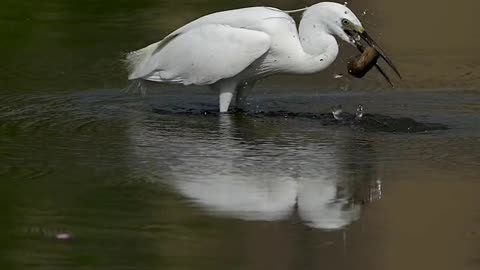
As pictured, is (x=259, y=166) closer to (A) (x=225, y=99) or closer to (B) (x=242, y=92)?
(A) (x=225, y=99)

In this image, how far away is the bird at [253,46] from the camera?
10.0 metres

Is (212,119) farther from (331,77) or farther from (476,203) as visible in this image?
(476,203)

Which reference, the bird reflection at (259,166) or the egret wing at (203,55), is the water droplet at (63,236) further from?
the egret wing at (203,55)

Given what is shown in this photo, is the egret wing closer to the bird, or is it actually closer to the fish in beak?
the bird

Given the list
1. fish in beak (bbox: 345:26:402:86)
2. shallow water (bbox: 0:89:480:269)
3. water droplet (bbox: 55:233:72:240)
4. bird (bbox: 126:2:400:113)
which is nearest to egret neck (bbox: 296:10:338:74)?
bird (bbox: 126:2:400:113)

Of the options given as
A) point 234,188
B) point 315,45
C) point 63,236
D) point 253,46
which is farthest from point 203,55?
point 63,236

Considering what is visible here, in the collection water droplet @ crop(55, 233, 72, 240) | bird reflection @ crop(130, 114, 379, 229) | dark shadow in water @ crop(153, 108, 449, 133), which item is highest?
water droplet @ crop(55, 233, 72, 240)

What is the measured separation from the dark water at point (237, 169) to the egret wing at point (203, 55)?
0.28 metres

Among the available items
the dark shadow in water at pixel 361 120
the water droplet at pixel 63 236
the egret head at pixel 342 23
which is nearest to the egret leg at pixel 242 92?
the dark shadow in water at pixel 361 120

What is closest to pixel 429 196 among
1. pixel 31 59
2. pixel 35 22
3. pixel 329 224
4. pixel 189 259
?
pixel 329 224

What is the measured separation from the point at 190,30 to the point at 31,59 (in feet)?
8.51

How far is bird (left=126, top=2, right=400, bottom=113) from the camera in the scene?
1002cm

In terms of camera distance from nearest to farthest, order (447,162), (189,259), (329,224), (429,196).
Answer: (189,259) < (329,224) < (429,196) < (447,162)

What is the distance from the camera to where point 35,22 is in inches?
574
